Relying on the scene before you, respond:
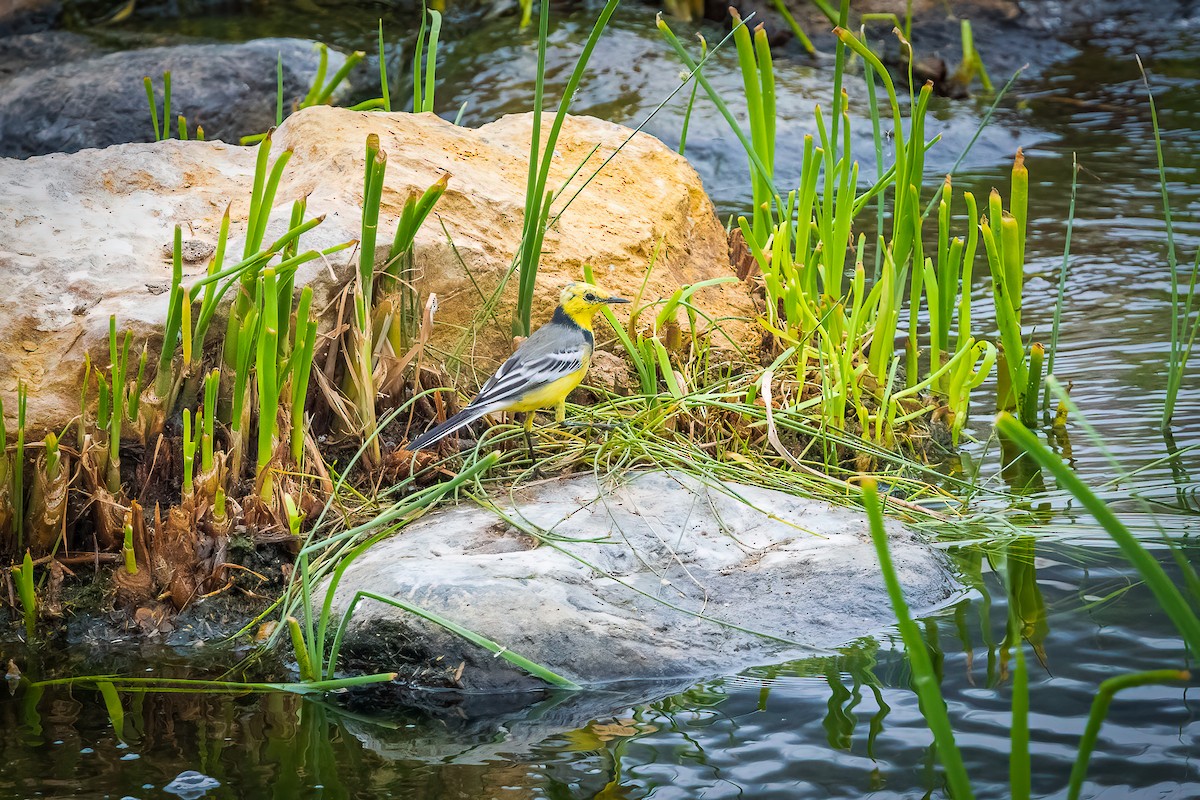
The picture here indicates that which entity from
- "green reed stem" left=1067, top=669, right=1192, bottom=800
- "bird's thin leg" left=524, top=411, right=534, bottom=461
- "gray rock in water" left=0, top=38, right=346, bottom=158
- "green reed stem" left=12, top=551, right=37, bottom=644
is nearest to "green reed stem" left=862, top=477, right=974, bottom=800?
"green reed stem" left=1067, top=669, right=1192, bottom=800

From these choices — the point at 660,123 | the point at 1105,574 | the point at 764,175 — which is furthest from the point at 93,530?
the point at 660,123

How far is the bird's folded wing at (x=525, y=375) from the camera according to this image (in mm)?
3439

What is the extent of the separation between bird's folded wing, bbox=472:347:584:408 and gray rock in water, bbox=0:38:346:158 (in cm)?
616

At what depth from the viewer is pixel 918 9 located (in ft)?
38.3

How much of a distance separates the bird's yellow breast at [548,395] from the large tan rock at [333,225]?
54 cm

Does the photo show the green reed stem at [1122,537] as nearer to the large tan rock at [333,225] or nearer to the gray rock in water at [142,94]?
the large tan rock at [333,225]

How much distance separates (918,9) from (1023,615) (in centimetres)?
1006

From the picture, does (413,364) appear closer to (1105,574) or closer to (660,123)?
(1105,574)

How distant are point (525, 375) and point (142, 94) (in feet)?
22.3

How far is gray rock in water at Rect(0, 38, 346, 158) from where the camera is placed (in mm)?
8695

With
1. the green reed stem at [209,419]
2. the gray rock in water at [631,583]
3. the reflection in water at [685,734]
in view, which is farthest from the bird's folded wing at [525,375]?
the reflection in water at [685,734]

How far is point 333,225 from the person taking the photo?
3.80 metres

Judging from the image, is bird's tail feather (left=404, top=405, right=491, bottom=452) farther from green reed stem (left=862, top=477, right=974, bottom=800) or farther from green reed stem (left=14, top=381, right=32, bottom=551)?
green reed stem (left=862, top=477, right=974, bottom=800)

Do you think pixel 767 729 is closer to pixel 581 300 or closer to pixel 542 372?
pixel 542 372
